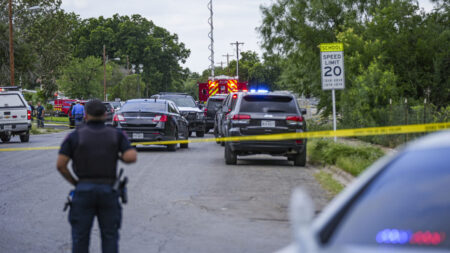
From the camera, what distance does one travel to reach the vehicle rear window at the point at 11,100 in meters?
28.9

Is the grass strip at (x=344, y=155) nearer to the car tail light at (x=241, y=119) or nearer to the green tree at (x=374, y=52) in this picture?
the car tail light at (x=241, y=119)

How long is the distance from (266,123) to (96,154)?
11442mm

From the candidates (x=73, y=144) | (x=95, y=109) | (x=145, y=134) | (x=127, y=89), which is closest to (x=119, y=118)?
(x=145, y=134)

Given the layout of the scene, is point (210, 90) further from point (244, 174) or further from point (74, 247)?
point (74, 247)

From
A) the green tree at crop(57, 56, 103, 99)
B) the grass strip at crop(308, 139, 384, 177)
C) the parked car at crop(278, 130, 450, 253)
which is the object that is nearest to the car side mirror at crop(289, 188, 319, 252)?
the parked car at crop(278, 130, 450, 253)

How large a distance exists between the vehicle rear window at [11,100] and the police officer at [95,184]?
23.8 metres

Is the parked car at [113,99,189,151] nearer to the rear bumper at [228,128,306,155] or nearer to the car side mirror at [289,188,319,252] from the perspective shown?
the rear bumper at [228,128,306,155]

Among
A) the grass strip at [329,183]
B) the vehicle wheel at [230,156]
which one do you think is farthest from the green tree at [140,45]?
the grass strip at [329,183]

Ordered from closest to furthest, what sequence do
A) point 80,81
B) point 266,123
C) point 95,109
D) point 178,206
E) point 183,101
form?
point 95,109 < point 178,206 < point 266,123 < point 183,101 < point 80,81

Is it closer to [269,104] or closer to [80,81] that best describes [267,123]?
[269,104]

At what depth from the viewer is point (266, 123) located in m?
17.3

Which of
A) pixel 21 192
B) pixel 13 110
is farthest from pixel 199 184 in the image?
pixel 13 110

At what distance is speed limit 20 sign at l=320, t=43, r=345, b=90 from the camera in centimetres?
1966

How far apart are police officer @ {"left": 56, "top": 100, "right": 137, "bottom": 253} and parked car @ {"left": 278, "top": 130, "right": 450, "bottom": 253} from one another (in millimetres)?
2804
